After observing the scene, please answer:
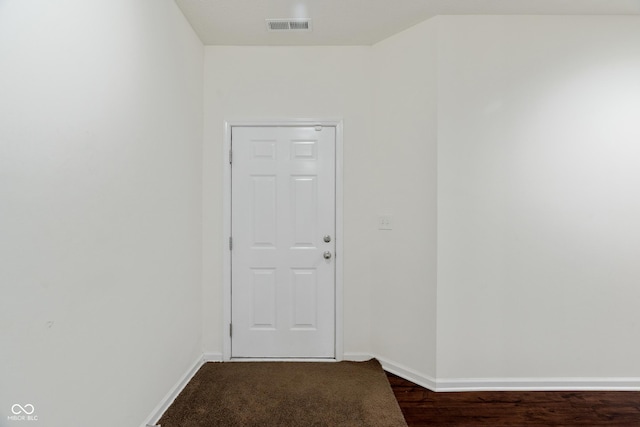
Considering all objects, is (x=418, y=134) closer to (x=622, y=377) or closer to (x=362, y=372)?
(x=362, y=372)

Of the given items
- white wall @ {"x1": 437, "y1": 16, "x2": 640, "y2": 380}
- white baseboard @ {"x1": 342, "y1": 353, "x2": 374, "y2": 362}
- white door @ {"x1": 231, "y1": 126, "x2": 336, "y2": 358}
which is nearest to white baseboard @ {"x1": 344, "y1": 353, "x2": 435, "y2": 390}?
white baseboard @ {"x1": 342, "y1": 353, "x2": 374, "y2": 362}

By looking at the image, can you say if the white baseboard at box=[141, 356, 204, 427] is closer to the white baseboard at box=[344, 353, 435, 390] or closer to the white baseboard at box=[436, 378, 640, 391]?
the white baseboard at box=[344, 353, 435, 390]

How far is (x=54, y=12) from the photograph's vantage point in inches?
44.4

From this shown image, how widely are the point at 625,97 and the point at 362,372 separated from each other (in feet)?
9.03

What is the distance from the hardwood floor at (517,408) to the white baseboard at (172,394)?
4.89 feet

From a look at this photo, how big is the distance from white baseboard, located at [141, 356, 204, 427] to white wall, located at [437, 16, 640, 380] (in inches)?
71.4

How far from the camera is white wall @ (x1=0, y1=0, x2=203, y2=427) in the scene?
3.33ft

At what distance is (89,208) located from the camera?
1.31 metres

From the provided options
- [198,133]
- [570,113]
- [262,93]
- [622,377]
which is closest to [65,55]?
[198,133]

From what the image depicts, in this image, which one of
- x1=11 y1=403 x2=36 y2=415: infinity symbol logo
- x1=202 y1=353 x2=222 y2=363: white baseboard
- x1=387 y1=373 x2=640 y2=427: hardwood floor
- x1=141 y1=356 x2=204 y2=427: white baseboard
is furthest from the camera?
x1=202 y1=353 x2=222 y2=363: white baseboard

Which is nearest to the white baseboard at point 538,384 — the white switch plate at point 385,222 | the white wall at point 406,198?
the white wall at point 406,198

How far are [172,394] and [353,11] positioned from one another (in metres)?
2.85

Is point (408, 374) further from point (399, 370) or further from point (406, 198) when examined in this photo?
point (406, 198)

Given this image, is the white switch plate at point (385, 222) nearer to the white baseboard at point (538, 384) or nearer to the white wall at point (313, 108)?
the white wall at point (313, 108)
